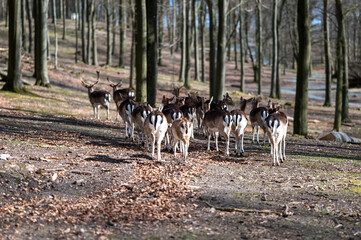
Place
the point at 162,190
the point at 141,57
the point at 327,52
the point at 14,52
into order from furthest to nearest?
the point at 327,52 < the point at 14,52 < the point at 141,57 < the point at 162,190

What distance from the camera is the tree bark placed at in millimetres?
18562

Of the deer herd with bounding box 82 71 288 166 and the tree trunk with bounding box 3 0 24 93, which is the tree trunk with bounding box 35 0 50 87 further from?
the deer herd with bounding box 82 71 288 166

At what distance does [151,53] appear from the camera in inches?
734

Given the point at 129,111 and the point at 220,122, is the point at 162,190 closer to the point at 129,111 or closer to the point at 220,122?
the point at 220,122

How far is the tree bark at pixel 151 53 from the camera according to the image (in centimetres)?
1856

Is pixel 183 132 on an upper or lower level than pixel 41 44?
lower

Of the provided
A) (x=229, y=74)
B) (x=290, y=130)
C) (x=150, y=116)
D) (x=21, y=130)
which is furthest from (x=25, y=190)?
(x=229, y=74)

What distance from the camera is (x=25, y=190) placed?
8445 millimetres

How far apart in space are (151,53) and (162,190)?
1048 cm

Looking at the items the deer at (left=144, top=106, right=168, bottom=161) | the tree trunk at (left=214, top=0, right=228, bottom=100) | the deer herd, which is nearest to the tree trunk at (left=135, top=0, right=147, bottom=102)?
the deer herd

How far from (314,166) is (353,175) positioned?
3.96ft

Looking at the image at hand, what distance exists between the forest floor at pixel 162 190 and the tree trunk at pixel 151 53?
12.2 feet

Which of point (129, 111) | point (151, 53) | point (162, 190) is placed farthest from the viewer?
point (151, 53)

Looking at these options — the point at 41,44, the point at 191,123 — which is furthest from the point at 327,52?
the point at 191,123
